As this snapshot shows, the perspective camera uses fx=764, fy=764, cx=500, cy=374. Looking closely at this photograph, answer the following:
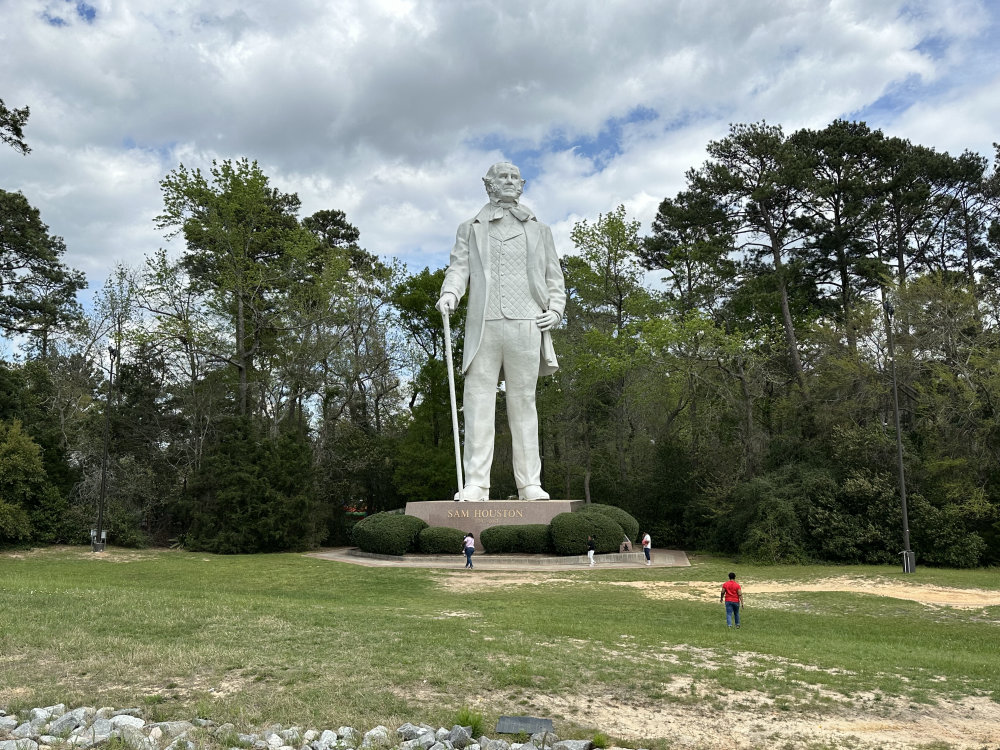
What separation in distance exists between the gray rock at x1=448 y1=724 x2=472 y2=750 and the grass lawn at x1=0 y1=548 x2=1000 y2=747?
0.29 metres

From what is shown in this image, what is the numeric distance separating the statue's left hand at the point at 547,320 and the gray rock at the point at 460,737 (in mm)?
15993

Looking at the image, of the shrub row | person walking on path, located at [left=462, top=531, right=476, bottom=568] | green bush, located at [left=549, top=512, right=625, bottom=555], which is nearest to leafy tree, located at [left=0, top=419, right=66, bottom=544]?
the shrub row

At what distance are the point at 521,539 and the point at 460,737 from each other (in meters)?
13.6

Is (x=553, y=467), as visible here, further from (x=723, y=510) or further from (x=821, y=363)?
(x=821, y=363)

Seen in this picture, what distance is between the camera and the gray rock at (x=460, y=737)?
4.76 metres

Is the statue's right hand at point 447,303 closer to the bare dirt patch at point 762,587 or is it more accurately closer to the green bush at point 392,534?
the green bush at point 392,534

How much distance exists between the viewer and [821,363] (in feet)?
75.4

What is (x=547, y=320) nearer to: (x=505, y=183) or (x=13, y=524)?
(x=505, y=183)

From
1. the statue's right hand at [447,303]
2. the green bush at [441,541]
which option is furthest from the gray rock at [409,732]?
the statue's right hand at [447,303]

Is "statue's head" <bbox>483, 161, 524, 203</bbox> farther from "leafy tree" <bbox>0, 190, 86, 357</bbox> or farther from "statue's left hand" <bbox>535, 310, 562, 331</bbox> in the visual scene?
"leafy tree" <bbox>0, 190, 86, 357</bbox>

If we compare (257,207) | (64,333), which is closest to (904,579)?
(257,207)

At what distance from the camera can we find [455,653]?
22.3 feet

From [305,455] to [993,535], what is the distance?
1923 centimetres

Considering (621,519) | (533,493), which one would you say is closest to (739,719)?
(621,519)
